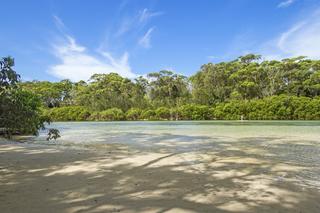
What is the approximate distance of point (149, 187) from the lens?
462 centimetres

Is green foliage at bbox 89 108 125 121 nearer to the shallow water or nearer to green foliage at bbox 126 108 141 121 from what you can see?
green foliage at bbox 126 108 141 121

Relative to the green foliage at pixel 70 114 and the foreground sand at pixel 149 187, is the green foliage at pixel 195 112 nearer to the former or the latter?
the green foliage at pixel 70 114

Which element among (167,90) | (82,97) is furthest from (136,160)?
(82,97)

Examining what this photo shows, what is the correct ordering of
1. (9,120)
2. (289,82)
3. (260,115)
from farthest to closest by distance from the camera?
(289,82) < (260,115) < (9,120)

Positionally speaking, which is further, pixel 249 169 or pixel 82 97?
pixel 82 97

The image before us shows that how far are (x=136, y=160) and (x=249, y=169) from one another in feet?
9.01

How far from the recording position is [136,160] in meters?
7.31

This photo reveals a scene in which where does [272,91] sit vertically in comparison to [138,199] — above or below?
above

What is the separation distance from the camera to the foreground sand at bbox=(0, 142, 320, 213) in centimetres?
369

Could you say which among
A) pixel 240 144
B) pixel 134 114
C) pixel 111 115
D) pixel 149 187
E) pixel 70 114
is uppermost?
pixel 70 114

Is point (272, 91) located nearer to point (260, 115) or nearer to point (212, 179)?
point (260, 115)

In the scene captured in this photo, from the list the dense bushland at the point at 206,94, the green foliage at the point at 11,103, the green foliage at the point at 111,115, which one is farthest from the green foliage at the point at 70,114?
the green foliage at the point at 11,103

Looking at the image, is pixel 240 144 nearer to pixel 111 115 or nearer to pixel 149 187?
pixel 149 187

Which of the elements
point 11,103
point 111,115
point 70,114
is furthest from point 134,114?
point 11,103
